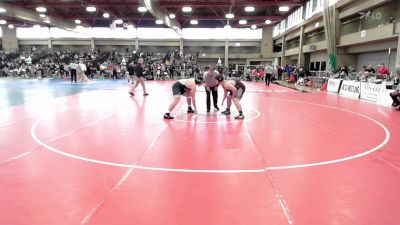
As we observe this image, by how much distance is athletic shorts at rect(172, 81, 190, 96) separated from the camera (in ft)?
30.9

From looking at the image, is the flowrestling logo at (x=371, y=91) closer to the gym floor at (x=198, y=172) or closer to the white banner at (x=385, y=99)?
the white banner at (x=385, y=99)

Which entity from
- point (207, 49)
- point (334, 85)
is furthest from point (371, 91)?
point (207, 49)

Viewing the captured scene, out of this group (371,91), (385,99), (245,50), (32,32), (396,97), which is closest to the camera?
(396,97)

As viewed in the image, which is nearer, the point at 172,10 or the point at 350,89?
the point at 350,89

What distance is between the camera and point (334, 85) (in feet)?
64.1

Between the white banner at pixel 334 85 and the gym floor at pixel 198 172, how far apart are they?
10.7m

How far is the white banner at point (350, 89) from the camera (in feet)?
53.8

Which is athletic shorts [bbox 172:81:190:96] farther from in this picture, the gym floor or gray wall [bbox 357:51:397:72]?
gray wall [bbox 357:51:397:72]

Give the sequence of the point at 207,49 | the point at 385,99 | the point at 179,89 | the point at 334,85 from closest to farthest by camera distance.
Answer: the point at 179,89 < the point at 385,99 < the point at 334,85 < the point at 207,49

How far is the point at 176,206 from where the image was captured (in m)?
3.71

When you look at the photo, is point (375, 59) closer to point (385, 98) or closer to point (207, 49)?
point (385, 98)

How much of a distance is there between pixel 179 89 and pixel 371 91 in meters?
10.1

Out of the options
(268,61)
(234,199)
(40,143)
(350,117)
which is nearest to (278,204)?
(234,199)

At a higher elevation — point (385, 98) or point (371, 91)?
point (371, 91)
